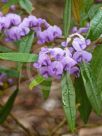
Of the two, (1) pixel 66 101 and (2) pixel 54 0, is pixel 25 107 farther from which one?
(1) pixel 66 101

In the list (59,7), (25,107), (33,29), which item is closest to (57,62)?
(33,29)

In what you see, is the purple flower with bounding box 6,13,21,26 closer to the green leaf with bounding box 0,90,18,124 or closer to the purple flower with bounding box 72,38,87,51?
the purple flower with bounding box 72,38,87,51

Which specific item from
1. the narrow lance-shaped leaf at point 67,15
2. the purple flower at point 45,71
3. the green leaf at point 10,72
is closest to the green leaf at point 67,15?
the narrow lance-shaped leaf at point 67,15

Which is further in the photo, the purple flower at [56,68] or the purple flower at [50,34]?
the purple flower at [50,34]

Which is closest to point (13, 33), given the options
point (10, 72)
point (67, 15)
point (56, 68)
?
point (67, 15)

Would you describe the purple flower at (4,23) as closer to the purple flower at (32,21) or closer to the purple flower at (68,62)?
the purple flower at (32,21)

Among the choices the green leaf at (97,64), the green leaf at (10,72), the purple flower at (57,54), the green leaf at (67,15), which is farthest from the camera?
the green leaf at (10,72)
